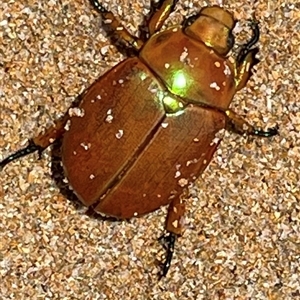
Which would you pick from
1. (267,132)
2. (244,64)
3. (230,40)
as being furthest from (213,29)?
(267,132)

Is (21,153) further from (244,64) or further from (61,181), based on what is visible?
(244,64)

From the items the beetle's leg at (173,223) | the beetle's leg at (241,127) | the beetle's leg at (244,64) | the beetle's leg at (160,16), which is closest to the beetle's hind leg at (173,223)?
the beetle's leg at (173,223)

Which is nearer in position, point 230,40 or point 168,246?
point 230,40

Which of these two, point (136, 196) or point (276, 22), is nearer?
point (136, 196)

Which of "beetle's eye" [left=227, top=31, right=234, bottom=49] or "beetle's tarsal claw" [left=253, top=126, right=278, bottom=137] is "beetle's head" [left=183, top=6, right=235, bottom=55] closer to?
"beetle's eye" [left=227, top=31, right=234, bottom=49]

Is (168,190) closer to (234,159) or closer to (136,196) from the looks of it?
(136,196)

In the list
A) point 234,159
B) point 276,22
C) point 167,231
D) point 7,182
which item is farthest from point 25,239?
point 276,22
